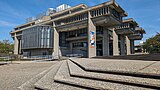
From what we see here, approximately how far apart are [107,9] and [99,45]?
58.1 ft

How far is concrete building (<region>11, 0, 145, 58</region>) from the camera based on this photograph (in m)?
32.5

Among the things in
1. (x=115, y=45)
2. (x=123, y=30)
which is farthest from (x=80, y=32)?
(x=123, y=30)

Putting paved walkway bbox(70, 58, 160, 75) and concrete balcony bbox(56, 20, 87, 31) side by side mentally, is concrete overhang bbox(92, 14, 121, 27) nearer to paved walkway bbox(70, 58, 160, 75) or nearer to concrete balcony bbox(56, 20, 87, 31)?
concrete balcony bbox(56, 20, 87, 31)

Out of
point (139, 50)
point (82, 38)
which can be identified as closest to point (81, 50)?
point (82, 38)

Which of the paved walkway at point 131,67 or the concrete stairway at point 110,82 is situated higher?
the paved walkway at point 131,67

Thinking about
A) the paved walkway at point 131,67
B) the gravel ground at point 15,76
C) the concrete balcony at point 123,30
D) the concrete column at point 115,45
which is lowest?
the gravel ground at point 15,76

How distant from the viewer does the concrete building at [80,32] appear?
32.5m

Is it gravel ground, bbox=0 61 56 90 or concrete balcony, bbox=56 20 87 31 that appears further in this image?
concrete balcony, bbox=56 20 87 31

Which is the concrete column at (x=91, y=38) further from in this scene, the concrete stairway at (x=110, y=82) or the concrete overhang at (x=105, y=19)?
the concrete stairway at (x=110, y=82)

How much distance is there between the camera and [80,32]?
137ft

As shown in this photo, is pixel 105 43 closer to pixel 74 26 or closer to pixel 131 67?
pixel 74 26

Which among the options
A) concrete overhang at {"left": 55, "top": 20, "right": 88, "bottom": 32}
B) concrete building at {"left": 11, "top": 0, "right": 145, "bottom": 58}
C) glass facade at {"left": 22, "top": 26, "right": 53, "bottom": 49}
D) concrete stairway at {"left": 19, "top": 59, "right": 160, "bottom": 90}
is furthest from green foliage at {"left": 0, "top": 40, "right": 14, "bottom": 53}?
concrete stairway at {"left": 19, "top": 59, "right": 160, "bottom": 90}

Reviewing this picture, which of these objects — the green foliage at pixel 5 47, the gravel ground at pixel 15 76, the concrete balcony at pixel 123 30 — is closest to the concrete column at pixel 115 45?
the concrete balcony at pixel 123 30

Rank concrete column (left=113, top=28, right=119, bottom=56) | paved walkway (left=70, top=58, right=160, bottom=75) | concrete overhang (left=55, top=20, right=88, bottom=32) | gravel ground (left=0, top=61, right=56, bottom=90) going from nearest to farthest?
paved walkway (left=70, top=58, right=160, bottom=75)
gravel ground (left=0, top=61, right=56, bottom=90)
concrete overhang (left=55, top=20, right=88, bottom=32)
concrete column (left=113, top=28, right=119, bottom=56)
